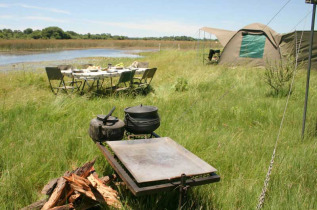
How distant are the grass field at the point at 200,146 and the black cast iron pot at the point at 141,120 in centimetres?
53

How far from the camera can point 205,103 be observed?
557 centimetres

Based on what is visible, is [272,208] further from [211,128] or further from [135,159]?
[211,128]

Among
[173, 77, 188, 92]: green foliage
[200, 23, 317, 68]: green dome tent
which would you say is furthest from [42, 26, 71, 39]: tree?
[173, 77, 188, 92]: green foliage

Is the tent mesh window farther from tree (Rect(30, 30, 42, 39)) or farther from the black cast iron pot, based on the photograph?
tree (Rect(30, 30, 42, 39))

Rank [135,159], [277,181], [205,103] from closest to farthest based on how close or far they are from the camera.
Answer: [135,159] → [277,181] → [205,103]

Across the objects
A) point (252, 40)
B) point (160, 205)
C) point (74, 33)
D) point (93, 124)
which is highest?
point (74, 33)

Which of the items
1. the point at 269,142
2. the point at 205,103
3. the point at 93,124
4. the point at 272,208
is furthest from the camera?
the point at 205,103

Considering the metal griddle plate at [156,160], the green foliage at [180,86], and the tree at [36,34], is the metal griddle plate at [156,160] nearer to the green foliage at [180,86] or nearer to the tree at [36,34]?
the green foliage at [180,86]

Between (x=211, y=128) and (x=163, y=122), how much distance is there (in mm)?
770

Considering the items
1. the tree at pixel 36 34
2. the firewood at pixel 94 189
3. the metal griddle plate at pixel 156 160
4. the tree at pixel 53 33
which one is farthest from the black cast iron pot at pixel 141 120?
the tree at pixel 53 33

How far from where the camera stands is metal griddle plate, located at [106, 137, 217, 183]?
2.16 m

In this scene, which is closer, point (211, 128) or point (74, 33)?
point (211, 128)

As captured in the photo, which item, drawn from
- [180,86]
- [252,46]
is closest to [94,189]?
[180,86]

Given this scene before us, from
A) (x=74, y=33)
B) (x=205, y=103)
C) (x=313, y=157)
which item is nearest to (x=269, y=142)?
(x=313, y=157)
